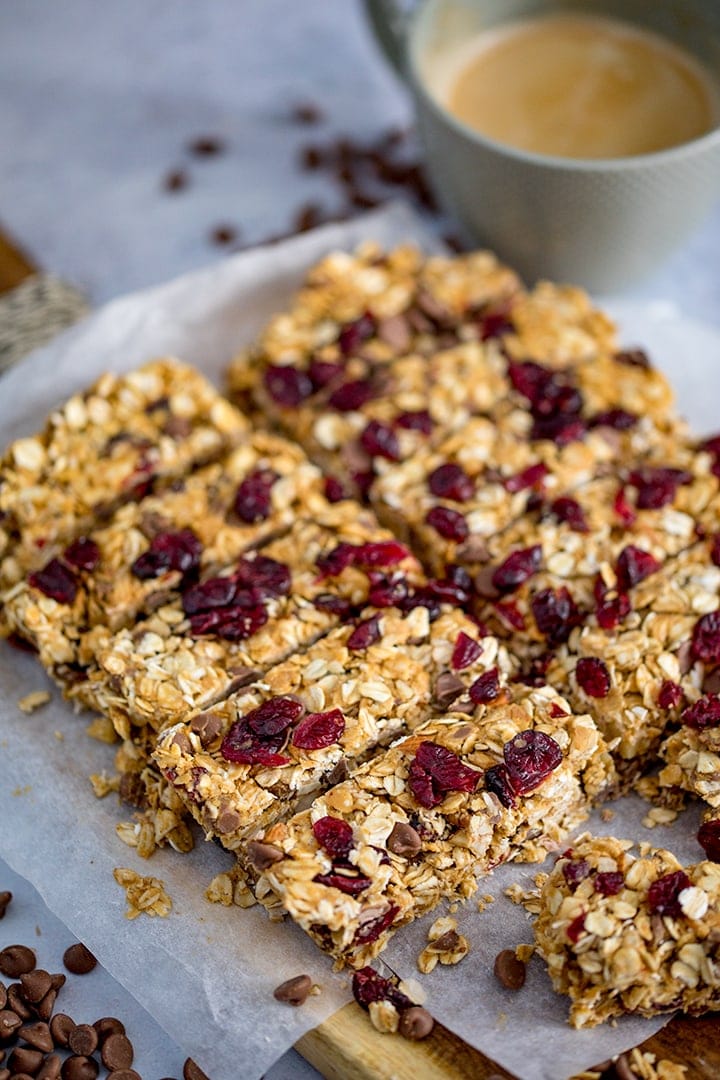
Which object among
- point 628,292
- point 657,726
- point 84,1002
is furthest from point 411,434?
point 84,1002

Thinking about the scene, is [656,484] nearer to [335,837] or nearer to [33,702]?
[335,837]

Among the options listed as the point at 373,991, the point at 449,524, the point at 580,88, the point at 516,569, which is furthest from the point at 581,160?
the point at 373,991

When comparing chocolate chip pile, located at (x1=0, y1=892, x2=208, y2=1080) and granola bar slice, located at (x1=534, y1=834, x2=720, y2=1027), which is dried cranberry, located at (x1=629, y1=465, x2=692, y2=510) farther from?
chocolate chip pile, located at (x1=0, y1=892, x2=208, y2=1080)

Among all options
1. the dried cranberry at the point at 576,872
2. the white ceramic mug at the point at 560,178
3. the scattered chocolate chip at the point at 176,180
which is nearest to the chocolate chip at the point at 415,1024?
the dried cranberry at the point at 576,872

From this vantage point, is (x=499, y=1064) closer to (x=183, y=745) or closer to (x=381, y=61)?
(x=183, y=745)

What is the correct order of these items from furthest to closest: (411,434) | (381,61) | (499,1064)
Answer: (381,61) → (411,434) → (499,1064)

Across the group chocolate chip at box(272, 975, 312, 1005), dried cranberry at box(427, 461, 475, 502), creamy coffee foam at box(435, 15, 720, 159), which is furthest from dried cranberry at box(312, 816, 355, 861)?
creamy coffee foam at box(435, 15, 720, 159)

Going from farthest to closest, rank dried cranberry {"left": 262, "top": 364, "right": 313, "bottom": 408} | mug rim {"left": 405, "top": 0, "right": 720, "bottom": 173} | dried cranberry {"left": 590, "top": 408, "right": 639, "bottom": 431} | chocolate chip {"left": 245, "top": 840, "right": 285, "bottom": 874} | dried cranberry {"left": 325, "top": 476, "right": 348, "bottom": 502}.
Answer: mug rim {"left": 405, "top": 0, "right": 720, "bottom": 173}
dried cranberry {"left": 262, "top": 364, "right": 313, "bottom": 408}
dried cranberry {"left": 590, "top": 408, "right": 639, "bottom": 431}
dried cranberry {"left": 325, "top": 476, "right": 348, "bottom": 502}
chocolate chip {"left": 245, "top": 840, "right": 285, "bottom": 874}
